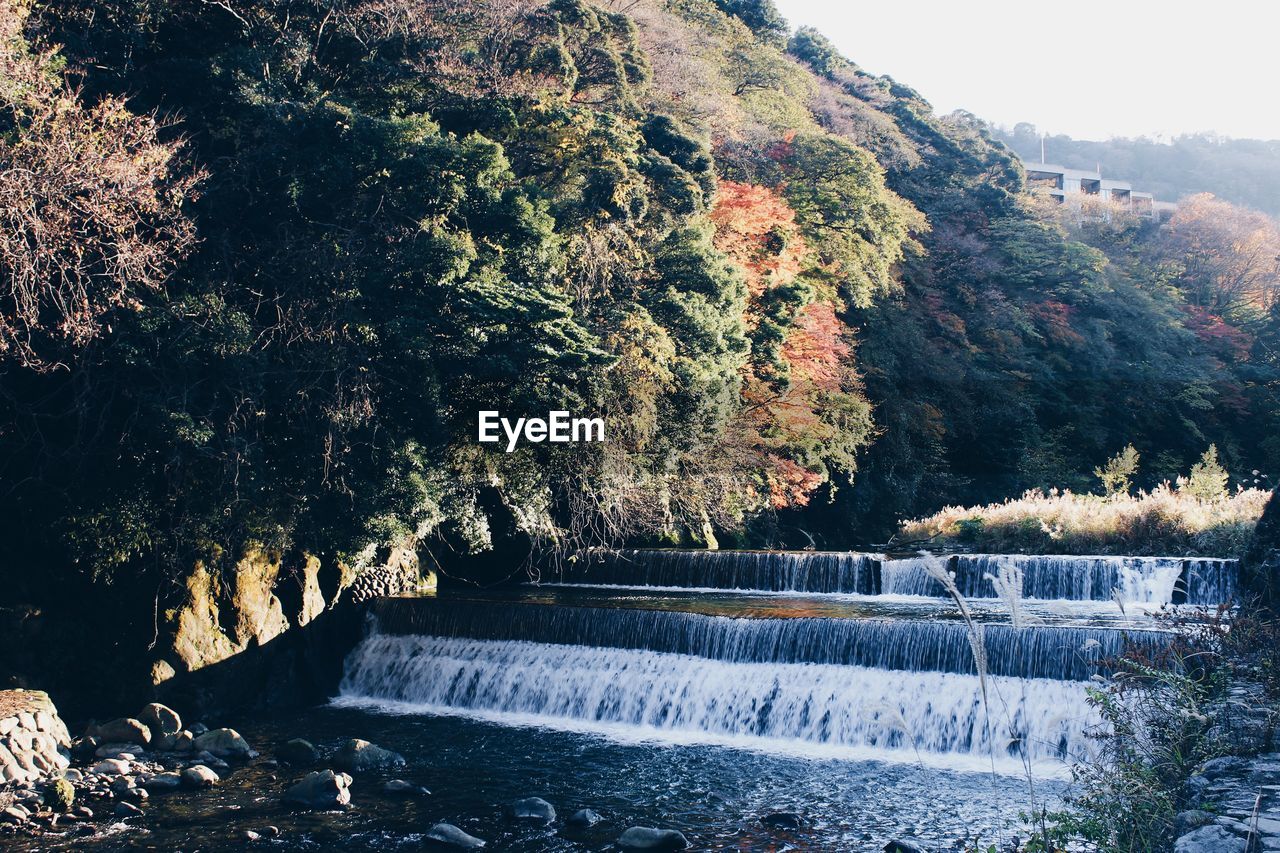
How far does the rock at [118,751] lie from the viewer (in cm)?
1113

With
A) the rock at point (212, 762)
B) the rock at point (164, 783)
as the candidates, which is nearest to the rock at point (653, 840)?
the rock at point (164, 783)

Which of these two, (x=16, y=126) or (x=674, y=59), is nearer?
(x=16, y=126)

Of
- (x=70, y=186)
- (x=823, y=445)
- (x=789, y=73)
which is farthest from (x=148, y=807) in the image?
(x=789, y=73)

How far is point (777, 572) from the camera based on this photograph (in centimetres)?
1741

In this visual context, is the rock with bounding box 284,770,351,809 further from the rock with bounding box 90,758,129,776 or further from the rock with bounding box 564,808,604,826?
the rock with bounding box 564,808,604,826

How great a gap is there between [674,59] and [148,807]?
20260mm

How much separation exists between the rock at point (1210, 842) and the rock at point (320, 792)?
281 inches

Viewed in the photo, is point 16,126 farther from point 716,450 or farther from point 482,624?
point 716,450

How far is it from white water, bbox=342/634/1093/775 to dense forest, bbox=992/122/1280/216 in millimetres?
59544

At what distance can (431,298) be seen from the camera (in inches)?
583

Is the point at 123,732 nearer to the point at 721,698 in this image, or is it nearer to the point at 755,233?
the point at 721,698

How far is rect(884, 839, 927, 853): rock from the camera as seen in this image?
25.0 feet

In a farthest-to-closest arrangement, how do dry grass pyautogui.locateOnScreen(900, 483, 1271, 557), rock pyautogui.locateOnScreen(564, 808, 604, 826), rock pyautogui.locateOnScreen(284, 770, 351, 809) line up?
dry grass pyautogui.locateOnScreen(900, 483, 1271, 557) < rock pyautogui.locateOnScreen(284, 770, 351, 809) < rock pyautogui.locateOnScreen(564, 808, 604, 826)

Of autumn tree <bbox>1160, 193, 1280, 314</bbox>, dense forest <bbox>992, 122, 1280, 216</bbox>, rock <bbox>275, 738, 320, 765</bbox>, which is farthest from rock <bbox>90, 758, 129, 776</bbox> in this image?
dense forest <bbox>992, 122, 1280, 216</bbox>
